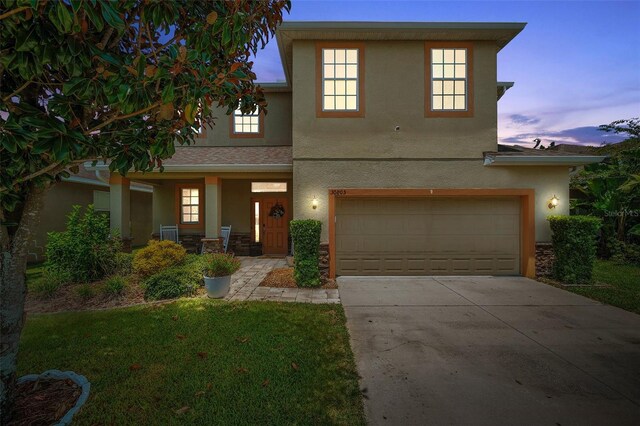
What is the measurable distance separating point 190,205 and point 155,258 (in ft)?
17.0

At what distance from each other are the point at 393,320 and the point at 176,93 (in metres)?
4.42

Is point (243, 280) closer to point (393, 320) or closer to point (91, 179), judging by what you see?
point (393, 320)

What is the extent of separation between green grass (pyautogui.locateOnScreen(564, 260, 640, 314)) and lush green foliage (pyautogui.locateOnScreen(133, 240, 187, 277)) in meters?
9.40

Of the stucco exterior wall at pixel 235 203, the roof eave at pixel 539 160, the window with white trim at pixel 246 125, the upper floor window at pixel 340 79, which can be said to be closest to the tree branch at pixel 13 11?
the upper floor window at pixel 340 79

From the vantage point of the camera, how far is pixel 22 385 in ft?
8.52

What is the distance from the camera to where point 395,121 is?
7.27 meters

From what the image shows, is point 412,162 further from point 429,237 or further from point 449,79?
point 449,79

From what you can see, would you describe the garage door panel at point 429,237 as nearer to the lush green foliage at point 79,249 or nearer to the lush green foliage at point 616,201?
the lush green foliage at point 616,201

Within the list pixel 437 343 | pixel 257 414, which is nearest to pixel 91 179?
pixel 257 414

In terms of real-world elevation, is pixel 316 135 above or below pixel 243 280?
above

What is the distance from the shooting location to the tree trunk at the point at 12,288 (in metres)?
2.16

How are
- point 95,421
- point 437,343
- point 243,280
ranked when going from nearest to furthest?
point 95,421
point 437,343
point 243,280

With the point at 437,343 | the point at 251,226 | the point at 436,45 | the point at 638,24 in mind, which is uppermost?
the point at 436,45

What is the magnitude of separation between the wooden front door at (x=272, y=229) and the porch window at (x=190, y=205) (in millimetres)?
2483
